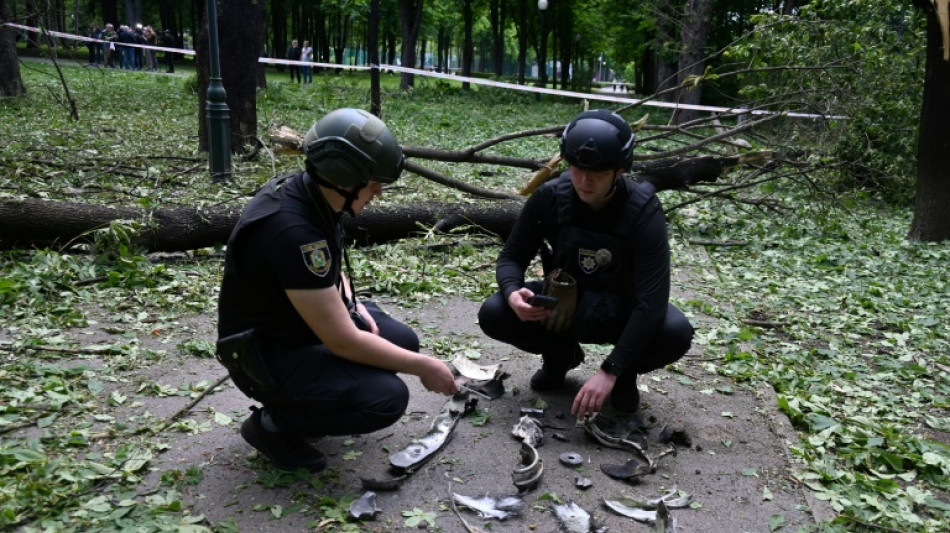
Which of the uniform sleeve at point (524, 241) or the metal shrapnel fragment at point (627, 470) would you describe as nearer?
the metal shrapnel fragment at point (627, 470)

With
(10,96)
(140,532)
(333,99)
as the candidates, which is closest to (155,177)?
(140,532)

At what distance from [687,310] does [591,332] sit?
2.12 meters

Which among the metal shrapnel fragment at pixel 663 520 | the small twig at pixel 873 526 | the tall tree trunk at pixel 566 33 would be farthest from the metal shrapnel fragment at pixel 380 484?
the tall tree trunk at pixel 566 33

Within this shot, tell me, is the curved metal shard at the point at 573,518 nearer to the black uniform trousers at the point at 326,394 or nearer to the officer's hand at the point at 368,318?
the black uniform trousers at the point at 326,394

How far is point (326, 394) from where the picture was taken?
2.84 metres

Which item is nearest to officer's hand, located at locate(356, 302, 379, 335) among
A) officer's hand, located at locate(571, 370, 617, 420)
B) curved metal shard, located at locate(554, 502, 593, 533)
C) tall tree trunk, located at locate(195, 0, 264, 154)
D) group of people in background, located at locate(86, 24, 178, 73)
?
officer's hand, located at locate(571, 370, 617, 420)

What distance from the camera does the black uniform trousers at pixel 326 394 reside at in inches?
112

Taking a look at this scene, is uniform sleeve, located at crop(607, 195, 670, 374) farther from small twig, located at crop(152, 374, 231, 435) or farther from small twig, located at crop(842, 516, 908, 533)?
small twig, located at crop(152, 374, 231, 435)

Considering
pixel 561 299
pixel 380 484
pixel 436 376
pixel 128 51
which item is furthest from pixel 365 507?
pixel 128 51

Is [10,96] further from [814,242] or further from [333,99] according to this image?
[814,242]

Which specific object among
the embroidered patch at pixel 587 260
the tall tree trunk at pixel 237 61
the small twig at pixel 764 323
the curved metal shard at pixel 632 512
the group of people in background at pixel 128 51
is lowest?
the curved metal shard at pixel 632 512

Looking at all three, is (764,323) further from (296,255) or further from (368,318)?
(296,255)

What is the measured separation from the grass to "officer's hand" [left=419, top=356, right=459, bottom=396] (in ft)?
2.81

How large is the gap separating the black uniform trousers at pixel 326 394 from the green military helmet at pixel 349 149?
65cm
